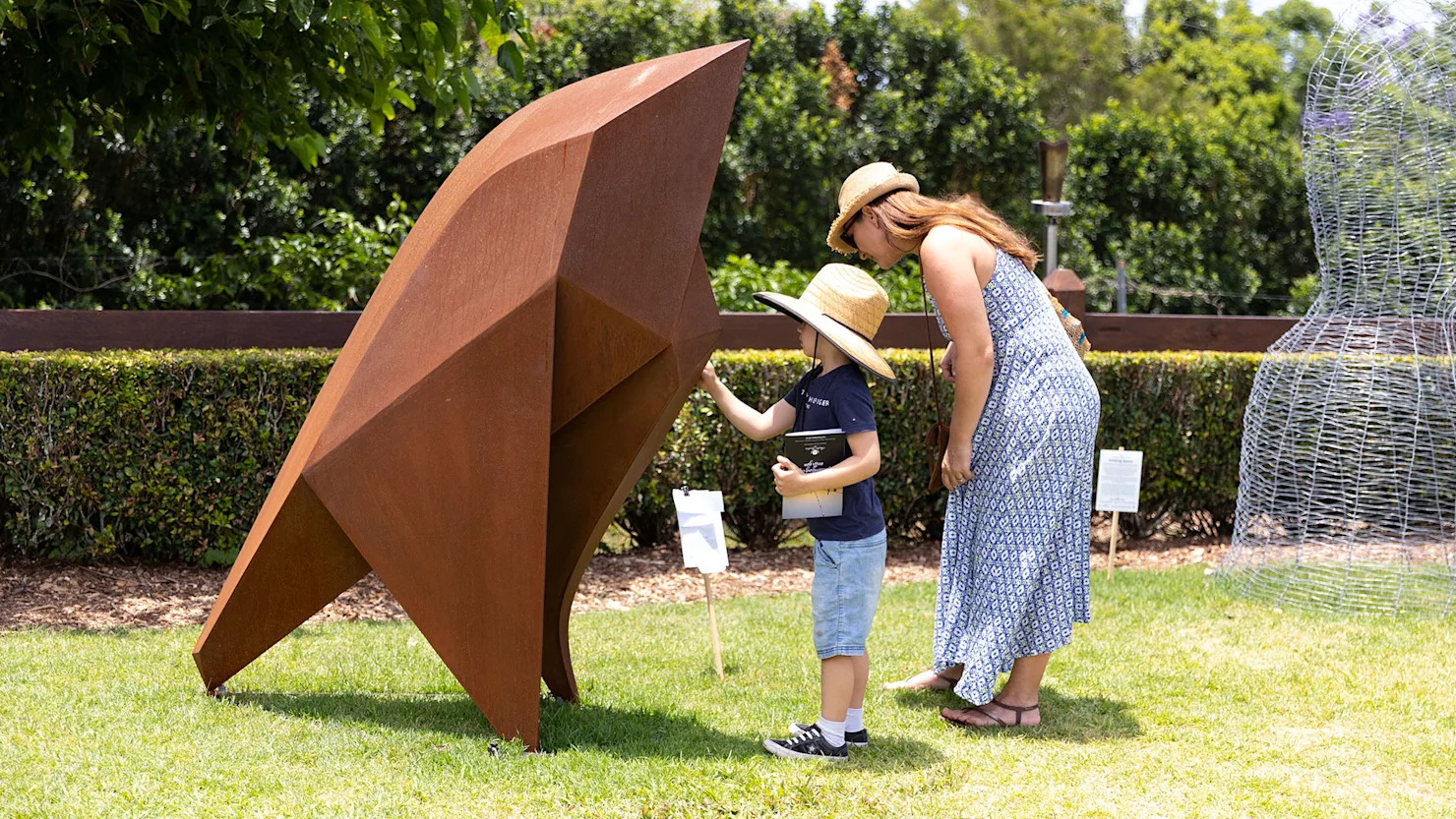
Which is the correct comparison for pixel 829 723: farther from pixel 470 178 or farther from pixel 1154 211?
pixel 1154 211

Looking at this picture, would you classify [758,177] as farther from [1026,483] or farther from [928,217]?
[1026,483]

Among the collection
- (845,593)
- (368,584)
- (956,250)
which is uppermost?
(956,250)

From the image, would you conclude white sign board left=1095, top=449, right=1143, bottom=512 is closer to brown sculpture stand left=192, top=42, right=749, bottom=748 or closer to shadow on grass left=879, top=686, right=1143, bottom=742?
shadow on grass left=879, top=686, right=1143, bottom=742

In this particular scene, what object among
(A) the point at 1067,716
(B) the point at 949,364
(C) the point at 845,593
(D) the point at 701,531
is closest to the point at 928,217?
(B) the point at 949,364

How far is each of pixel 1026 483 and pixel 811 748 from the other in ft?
3.77

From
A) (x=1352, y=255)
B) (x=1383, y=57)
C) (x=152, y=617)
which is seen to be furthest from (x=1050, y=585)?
(x=152, y=617)

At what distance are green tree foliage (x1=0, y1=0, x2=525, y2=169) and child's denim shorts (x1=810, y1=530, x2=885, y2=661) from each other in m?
3.31

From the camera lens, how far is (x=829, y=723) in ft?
12.6

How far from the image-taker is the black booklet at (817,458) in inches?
148

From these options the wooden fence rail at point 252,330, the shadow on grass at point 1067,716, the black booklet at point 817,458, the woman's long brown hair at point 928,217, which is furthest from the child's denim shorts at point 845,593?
the wooden fence rail at point 252,330

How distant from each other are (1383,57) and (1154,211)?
14.0 meters

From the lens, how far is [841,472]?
3721 millimetres

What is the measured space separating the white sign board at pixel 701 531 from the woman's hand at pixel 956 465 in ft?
3.32

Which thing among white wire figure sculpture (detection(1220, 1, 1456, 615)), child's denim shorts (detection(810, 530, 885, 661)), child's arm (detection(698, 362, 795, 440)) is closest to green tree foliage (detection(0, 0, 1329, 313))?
child's arm (detection(698, 362, 795, 440))
